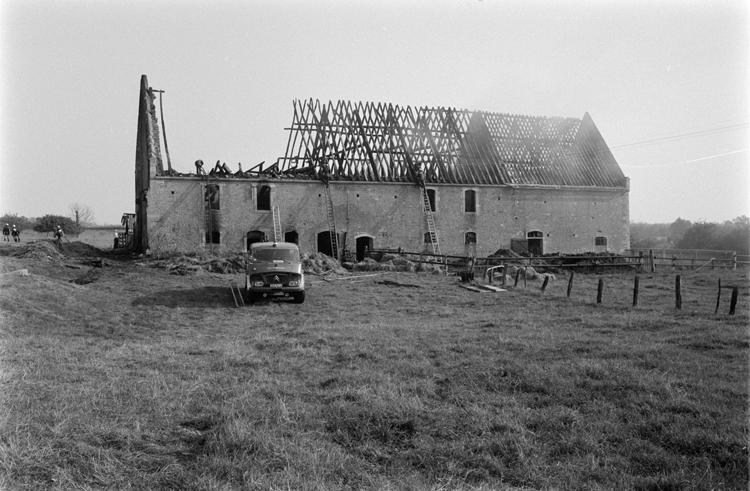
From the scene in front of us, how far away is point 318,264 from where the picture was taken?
2284 centimetres

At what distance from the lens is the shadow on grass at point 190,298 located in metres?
14.2

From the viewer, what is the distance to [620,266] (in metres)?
25.5

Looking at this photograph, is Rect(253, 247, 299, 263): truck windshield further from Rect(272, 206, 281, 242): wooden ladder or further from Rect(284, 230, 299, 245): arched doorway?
Rect(284, 230, 299, 245): arched doorway

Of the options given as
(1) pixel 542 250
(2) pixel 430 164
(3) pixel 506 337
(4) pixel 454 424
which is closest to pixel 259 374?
(4) pixel 454 424

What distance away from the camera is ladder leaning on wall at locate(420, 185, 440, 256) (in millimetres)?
29109

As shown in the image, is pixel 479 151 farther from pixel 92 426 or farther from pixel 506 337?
pixel 92 426

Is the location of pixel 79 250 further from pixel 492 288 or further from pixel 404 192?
pixel 492 288

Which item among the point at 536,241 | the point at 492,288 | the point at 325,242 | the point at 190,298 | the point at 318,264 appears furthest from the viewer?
the point at 536,241

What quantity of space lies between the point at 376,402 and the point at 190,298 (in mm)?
11252

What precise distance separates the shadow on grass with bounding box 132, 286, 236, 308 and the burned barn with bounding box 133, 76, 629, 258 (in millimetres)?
9887

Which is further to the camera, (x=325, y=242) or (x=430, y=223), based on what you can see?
(x=430, y=223)

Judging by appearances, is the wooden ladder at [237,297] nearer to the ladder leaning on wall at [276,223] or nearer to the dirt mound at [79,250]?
the ladder leaning on wall at [276,223]

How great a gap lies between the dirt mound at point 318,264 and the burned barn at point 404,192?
11.9 feet

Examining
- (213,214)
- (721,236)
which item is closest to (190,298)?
(213,214)
